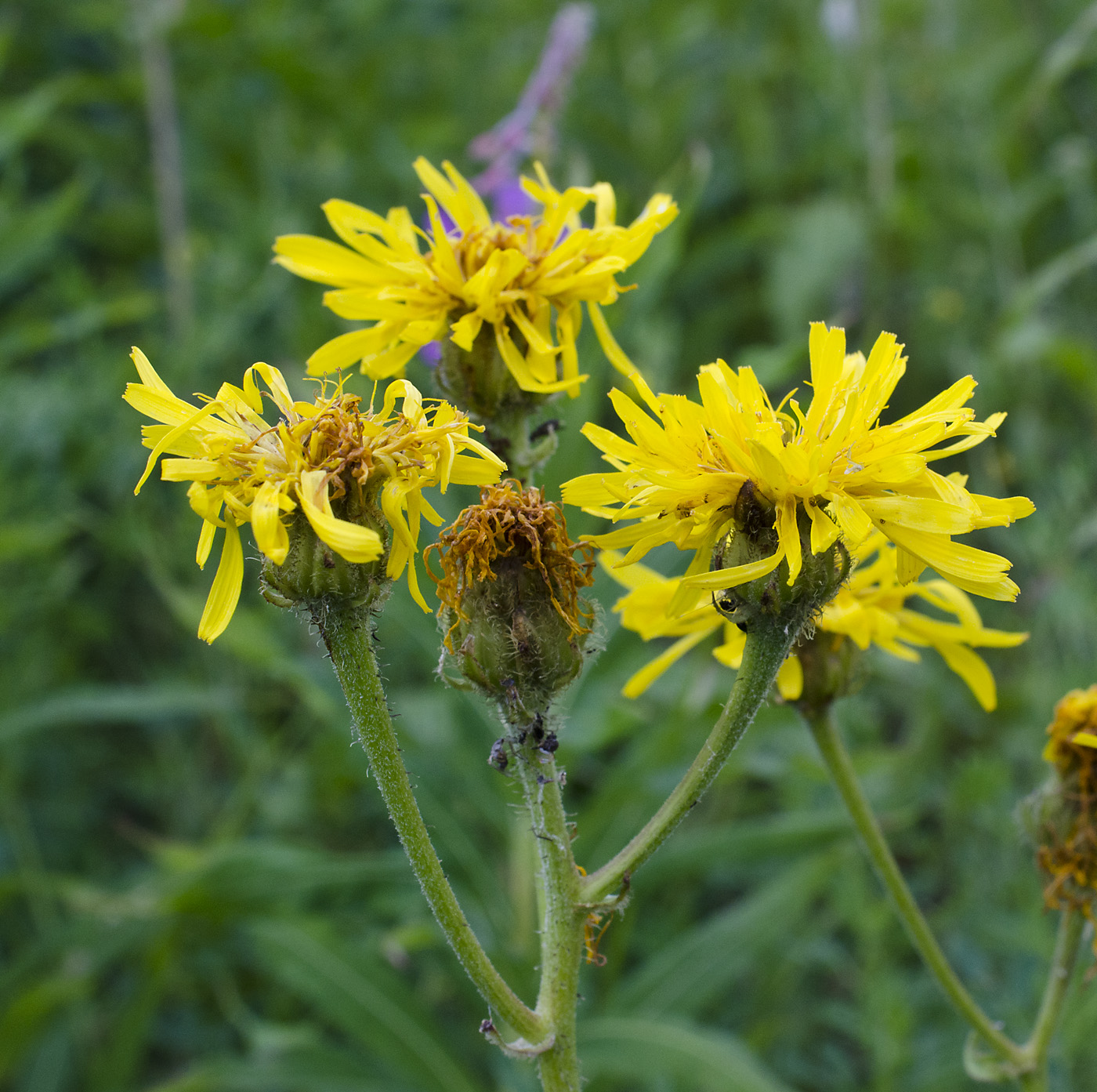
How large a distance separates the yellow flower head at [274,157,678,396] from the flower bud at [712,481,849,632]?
53 cm

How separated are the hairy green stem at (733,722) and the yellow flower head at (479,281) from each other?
646 mm

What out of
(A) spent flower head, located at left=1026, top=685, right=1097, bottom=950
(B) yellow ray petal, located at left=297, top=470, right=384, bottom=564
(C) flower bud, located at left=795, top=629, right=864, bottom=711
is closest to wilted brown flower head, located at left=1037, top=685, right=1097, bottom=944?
(A) spent flower head, located at left=1026, top=685, right=1097, bottom=950

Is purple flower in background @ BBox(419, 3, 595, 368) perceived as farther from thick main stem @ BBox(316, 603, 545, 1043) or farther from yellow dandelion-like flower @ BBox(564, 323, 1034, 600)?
thick main stem @ BBox(316, 603, 545, 1043)

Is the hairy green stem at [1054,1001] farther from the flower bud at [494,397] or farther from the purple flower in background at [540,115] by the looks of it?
the purple flower in background at [540,115]

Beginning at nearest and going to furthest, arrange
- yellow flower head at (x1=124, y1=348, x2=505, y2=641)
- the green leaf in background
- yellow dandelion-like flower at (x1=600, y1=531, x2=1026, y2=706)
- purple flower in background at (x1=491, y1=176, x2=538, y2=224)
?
yellow flower head at (x1=124, y1=348, x2=505, y2=641) < yellow dandelion-like flower at (x1=600, y1=531, x2=1026, y2=706) < the green leaf in background < purple flower in background at (x1=491, y1=176, x2=538, y2=224)

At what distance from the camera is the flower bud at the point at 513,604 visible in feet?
6.07

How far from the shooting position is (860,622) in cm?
211

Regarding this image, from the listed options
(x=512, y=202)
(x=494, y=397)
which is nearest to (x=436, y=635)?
(x=512, y=202)

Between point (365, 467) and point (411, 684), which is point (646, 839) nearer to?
point (365, 467)

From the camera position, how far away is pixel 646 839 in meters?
1.80

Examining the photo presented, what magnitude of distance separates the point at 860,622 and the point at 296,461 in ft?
3.56

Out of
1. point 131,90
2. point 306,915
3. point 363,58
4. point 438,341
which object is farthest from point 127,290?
point 438,341

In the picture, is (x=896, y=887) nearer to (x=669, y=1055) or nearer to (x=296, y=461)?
(x=669, y=1055)

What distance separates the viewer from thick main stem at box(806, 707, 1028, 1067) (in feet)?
6.94
